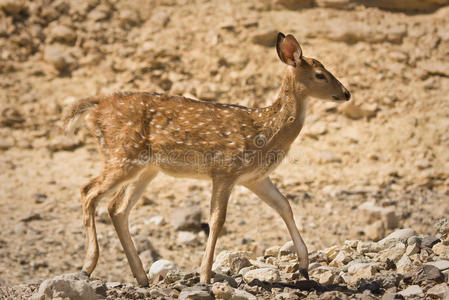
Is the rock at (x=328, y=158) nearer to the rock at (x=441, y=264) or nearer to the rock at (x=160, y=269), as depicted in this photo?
the rock at (x=160, y=269)

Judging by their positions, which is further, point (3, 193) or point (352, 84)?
point (352, 84)

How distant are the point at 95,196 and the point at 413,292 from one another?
11.4 feet

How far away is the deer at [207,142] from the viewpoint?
693cm

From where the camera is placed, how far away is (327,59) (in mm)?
15211

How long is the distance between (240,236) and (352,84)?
17.3 feet

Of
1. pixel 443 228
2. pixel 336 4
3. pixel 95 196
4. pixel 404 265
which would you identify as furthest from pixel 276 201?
pixel 336 4

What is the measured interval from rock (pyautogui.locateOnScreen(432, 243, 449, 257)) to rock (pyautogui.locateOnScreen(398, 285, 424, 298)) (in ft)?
4.55

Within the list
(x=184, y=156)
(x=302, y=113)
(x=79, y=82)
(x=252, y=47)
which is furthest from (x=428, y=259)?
(x=79, y=82)

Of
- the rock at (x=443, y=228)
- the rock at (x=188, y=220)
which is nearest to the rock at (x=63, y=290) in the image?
the rock at (x=443, y=228)

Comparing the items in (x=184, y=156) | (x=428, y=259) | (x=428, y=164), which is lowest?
(x=428, y=164)

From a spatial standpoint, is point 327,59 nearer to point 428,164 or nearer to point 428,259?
point 428,164

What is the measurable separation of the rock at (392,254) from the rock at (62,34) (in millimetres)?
10704

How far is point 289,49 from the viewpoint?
7.18 meters

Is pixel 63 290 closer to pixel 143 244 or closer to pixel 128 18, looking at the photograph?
pixel 143 244
